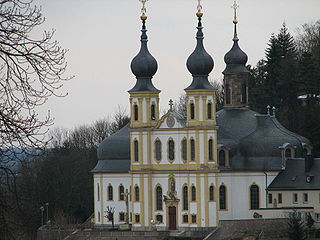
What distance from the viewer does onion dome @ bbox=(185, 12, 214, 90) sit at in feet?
241

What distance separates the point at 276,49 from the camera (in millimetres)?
98125

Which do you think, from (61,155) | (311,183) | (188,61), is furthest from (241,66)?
(61,155)

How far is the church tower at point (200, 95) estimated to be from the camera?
7281cm

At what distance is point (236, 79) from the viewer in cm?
8050

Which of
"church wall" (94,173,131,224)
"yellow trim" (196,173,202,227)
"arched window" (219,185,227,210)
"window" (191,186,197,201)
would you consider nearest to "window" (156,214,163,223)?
"window" (191,186,197,201)

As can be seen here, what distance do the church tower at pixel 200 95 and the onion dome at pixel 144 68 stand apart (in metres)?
2.80

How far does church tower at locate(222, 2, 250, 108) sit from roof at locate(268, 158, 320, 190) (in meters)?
8.07

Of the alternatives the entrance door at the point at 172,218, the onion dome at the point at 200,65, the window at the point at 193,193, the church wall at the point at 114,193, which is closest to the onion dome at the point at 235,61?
the onion dome at the point at 200,65

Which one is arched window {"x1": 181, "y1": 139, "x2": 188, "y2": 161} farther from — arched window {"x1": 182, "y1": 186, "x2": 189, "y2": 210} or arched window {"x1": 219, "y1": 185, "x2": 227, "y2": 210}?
arched window {"x1": 219, "y1": 185, "x2": 227, "y2": 210}

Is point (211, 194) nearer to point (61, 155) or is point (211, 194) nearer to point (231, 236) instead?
point (231, 236)

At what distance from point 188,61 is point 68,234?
1400 cm

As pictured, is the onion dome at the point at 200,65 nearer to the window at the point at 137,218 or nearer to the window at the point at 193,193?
the window at the point at 193,193

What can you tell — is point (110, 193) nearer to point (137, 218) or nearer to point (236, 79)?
point (137, 218)

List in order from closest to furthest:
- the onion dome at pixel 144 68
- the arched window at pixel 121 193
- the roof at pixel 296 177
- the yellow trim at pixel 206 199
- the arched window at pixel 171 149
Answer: the roof at pixel 296 177 < the yellow trim at pixel 206 199 < the arched window at pixel 171 149 < the onion dome at pixel 144 68 < the arched window at pixel 121 193
